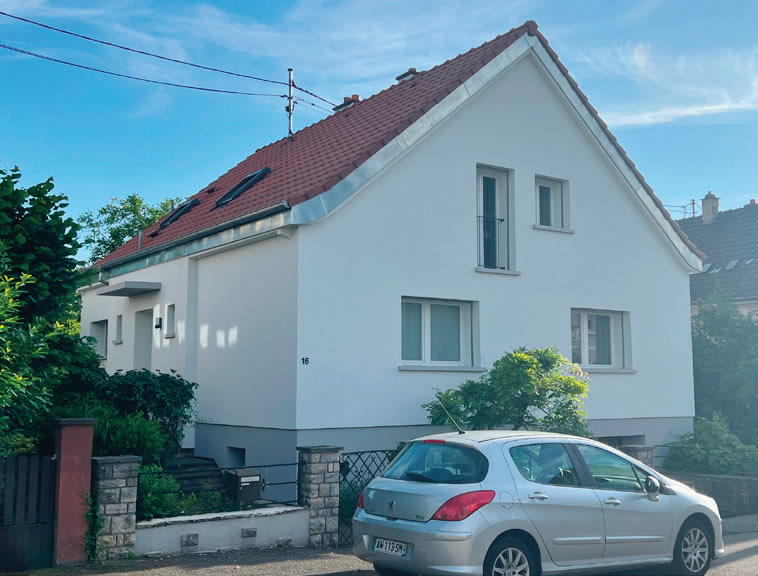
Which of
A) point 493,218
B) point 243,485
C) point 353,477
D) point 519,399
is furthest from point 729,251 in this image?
point 243,485

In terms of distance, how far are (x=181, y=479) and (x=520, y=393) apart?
4998 millimetres

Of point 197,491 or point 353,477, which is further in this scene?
point 353,477

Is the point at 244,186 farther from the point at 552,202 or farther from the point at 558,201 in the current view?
the point at 558,201

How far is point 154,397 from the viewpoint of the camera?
1313 cm

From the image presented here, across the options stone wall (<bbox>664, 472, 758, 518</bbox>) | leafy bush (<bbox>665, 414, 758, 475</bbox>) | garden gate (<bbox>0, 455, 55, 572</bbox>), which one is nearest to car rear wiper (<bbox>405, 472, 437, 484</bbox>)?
garden gate (<bbox>0, 455, 55, 572</bbox>)

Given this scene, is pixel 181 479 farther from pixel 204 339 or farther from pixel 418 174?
pixel 418 174

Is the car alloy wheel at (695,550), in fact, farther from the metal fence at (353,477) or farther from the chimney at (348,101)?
the chimney at (348,101)

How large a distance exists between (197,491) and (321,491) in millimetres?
1832

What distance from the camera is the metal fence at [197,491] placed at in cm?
980

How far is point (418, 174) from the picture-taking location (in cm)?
1413

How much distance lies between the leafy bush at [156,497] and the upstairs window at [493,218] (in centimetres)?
706


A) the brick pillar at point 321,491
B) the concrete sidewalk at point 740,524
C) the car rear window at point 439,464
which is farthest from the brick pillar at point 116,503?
the concrete sidewalk at point 740,524

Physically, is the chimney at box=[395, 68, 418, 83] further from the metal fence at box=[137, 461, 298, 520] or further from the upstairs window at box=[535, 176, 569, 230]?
the metal fence at box=[137, 461, 298, 520]

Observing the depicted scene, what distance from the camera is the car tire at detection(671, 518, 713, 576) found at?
905cm
